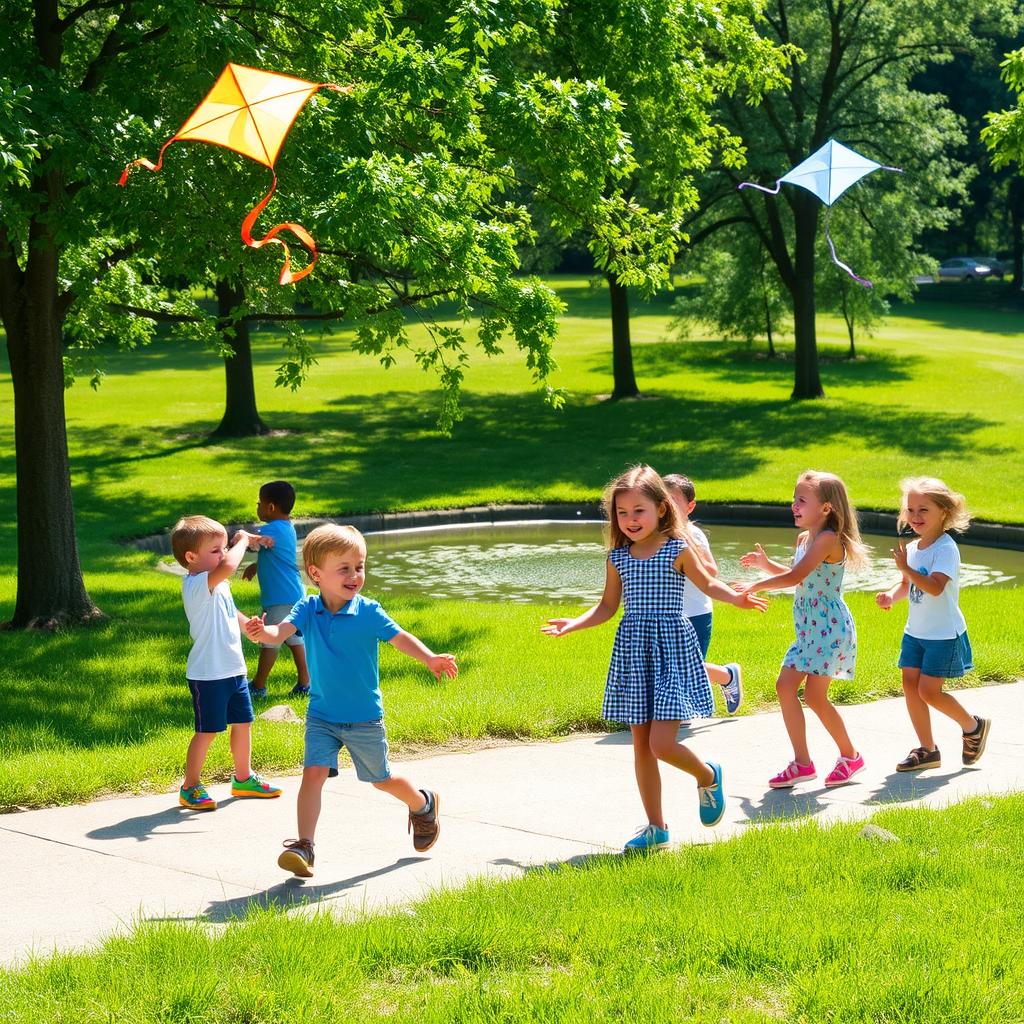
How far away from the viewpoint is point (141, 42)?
455 inches

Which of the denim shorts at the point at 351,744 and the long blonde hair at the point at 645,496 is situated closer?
the denim shorts at the point at 351,744

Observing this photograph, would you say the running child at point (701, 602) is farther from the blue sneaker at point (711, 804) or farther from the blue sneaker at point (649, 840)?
the blue sneaker at point (649, 840)

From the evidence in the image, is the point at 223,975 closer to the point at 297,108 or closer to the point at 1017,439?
the point at 297,108

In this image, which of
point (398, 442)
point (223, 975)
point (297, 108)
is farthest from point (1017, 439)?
point (223, 975)

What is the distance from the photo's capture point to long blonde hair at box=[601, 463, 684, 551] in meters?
6.13

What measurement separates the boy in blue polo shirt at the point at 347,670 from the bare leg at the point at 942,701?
2905 mm

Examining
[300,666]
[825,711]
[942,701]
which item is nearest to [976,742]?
[942,701]

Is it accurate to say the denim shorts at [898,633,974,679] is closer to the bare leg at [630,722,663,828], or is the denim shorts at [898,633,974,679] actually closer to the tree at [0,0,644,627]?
the bare leg at [630,722,663,828]

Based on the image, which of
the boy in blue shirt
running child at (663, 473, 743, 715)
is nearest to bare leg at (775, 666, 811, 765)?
running child at (663, 473, 743, 715)

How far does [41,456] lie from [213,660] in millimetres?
5797

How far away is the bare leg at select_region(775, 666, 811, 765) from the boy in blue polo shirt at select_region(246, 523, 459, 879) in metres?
2.10

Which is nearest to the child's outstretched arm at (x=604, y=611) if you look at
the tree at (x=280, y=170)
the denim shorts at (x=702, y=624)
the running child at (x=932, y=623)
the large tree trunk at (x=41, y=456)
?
the running child at (x=932, y=623)

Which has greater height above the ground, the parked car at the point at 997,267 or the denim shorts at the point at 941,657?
the parked car at the point at 997,267

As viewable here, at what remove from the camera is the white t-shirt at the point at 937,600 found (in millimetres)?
A: 7363
